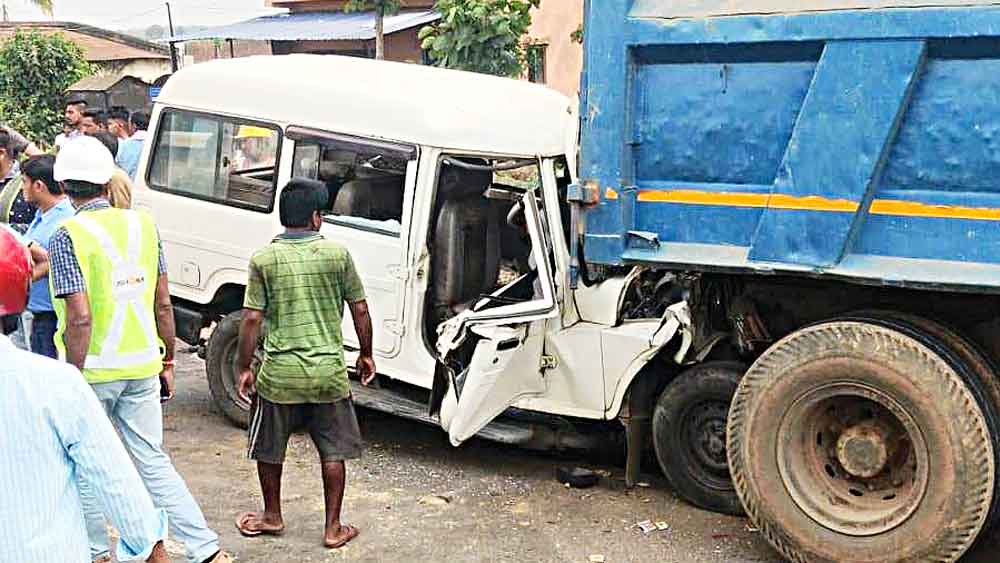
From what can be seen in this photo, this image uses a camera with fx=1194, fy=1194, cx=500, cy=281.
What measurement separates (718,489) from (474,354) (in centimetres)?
127

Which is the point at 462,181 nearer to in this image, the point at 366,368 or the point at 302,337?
the point at 366,368

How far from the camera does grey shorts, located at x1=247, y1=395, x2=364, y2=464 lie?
4906mm

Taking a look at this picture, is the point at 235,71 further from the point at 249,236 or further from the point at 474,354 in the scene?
the point at 474,354

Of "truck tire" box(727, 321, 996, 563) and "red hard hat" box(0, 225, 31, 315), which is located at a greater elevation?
"red hard hat" box(0, 225, 31, 315)

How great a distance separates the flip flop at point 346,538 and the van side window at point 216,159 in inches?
78.6

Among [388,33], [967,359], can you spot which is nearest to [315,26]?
[388,33]

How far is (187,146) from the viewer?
22.3 feet

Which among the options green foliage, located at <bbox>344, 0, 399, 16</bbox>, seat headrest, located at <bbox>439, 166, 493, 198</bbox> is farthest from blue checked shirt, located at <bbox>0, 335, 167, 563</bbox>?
green foliage, located at <bbox>344, 0, 399, 16</bbox>

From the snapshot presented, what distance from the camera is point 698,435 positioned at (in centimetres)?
551

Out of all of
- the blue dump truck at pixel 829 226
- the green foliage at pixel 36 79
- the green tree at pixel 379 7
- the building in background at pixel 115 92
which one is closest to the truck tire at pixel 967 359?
the blue dump truck at pixel 829 226

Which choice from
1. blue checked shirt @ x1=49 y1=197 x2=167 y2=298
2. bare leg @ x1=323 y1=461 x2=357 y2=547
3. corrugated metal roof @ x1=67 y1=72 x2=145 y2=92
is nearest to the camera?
blue checked shirt @ x1=49 y1=197 x2=167 y2=298

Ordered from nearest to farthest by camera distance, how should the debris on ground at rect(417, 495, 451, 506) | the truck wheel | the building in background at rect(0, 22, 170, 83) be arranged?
the truck wheel < the debris on ground at rect(417, 495, 451, 506) < the building in background at rect(0, 22, 170, 83)

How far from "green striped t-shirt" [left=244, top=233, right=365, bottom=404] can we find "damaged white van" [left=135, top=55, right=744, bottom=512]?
74cm

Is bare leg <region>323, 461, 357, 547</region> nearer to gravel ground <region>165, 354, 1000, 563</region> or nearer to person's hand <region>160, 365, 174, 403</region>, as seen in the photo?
gravel ground <region>165, 354, 1000, 563</region>
